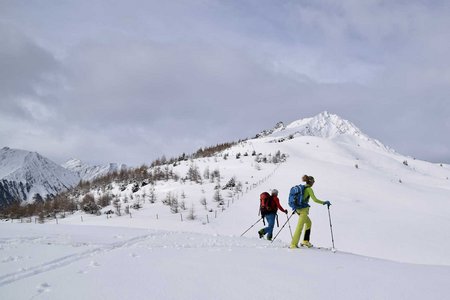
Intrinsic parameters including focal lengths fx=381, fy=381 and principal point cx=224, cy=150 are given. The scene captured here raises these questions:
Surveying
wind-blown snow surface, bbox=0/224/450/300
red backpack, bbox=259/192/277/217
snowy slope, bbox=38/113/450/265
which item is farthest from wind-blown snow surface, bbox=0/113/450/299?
red backpack, bbox=259/192/277/217

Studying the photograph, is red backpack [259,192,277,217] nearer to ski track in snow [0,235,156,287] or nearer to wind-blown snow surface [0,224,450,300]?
wind-blown snow surface [0,224,450,300]

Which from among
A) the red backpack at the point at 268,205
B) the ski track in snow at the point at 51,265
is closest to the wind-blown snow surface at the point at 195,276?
the ski track in snow at the point at 51,265

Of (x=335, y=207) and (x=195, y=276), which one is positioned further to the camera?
(x=335, y=207)

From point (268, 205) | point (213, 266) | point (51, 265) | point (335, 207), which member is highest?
point (268, 205)

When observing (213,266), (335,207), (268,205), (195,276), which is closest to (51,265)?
(195,276)

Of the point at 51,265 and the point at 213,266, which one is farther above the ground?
the point at 51,265

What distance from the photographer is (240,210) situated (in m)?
34.1

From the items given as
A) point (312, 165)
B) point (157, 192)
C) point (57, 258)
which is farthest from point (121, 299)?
point (312, 165)

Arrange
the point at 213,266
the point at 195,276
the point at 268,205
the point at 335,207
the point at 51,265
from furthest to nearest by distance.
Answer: the point at 335,207
the point at 268,205
the point at 213,266
the point at 51,265
the point at 195,276

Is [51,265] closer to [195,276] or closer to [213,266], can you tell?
[195,276]

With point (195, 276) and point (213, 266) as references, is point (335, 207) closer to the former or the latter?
point (213, 266)

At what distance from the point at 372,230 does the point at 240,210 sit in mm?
12081

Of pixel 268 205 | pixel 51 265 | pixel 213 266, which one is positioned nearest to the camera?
pixel 51 265

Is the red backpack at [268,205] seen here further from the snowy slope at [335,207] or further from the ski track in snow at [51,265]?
the snowy slope at [335,207]
